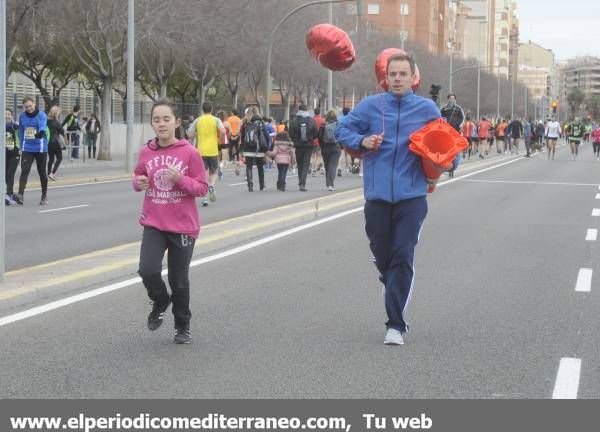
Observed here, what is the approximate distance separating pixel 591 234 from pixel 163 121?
991 cm

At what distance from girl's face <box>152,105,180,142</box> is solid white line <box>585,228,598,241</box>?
9137 millimetres

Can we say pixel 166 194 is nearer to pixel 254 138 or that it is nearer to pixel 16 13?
pixel 254 138

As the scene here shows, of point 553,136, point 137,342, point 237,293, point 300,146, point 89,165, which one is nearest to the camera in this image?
point 137,342

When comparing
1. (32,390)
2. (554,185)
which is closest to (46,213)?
(32,390)

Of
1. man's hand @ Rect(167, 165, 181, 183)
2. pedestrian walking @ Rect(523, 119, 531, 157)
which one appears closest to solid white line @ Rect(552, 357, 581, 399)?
man's hand @ Rect(167, 165, 181, 183)

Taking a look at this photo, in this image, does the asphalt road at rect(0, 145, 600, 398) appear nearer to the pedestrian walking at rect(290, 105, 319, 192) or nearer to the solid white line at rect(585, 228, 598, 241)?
the solid white line at rect(585, 228, 598, 241)

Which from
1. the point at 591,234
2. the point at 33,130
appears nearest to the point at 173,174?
the point at 591,234

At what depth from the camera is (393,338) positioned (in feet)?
25.7

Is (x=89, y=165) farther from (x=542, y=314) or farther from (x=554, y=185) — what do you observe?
(x=542, y=314)

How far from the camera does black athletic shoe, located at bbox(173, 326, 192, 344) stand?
25.8ft

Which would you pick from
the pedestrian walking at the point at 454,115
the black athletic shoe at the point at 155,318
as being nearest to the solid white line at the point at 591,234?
the pedestrian walking at the point at 454,115

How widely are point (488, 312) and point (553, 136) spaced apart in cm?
4127
